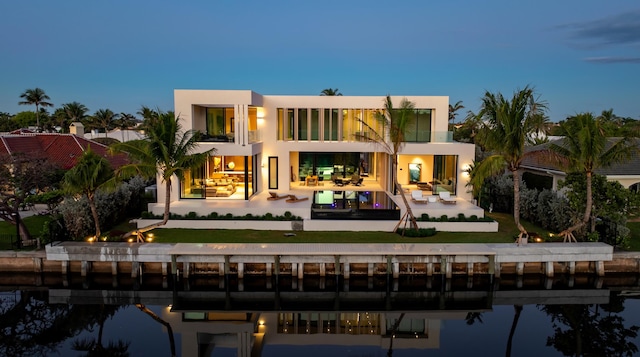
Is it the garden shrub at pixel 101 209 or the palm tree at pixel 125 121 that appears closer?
the garden shrub at pixel 101 209

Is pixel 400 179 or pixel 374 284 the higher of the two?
pixel 400 179

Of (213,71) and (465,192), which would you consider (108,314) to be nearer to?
(465,192)

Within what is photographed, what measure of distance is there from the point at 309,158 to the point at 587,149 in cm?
1685

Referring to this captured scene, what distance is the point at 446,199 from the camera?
2281 cm

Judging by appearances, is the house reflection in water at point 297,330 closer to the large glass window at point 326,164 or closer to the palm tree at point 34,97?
the large glass window at point 326,164

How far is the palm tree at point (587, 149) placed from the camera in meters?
16.1

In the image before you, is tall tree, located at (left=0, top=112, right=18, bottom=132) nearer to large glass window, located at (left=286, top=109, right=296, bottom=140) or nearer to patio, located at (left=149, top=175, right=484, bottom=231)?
large glass window, located at (left=286, top=109, right=296, bottom=140)

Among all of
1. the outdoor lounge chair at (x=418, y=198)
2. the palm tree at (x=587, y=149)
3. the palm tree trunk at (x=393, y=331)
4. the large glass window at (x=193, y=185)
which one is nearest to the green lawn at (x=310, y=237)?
the palm tree at (x=587, y=149)

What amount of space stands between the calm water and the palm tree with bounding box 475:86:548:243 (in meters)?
3.36

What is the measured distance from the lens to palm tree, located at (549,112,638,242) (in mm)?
16094

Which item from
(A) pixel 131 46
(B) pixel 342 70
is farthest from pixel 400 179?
(A) pixel 131 46

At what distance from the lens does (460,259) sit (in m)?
16.3

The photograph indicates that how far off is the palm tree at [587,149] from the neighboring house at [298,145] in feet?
24.5

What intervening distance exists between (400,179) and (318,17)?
2037 centimetres
